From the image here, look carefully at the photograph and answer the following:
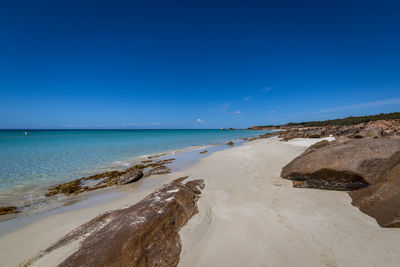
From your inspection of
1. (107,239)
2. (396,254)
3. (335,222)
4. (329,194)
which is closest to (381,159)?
(329,194)

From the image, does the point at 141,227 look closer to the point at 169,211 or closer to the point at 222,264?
the point at 169,211

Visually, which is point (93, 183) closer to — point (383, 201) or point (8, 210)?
point (8, 210)

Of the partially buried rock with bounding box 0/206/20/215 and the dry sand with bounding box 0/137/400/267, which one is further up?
the dry sand with bounding box 0/137/400/267

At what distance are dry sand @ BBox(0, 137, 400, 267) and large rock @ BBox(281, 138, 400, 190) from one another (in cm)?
39

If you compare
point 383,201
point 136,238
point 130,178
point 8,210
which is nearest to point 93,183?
point 130,178

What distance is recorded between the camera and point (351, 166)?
452cm

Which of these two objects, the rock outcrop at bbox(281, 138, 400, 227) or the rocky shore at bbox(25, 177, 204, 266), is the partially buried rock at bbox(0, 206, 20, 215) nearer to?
the rocky shore at bbox(25, 177, 204, 266)

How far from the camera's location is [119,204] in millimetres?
5652

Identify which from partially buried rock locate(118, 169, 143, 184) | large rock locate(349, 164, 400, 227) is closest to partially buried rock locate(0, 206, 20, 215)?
partially buried rock locate(118, 169, 143, 184)

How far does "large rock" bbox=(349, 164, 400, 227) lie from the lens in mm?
3078

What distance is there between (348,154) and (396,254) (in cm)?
318

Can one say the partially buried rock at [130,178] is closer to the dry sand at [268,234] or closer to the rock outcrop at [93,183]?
the rock outcrop at [93,183]

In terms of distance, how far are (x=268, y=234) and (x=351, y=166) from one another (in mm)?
3572

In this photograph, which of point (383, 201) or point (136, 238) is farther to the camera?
point (383, 201)
